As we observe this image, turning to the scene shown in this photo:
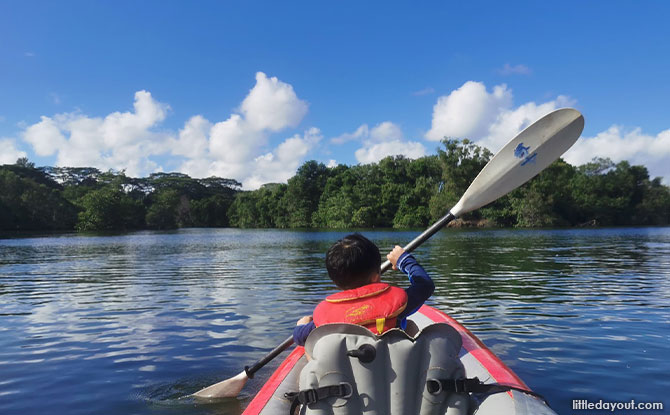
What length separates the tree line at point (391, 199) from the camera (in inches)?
2360

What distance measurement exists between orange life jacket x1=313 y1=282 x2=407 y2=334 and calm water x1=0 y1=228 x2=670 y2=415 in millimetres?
2184

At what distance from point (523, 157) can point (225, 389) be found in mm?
3320

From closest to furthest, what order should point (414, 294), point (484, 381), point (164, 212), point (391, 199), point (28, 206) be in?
1. point (414, 294)
2. point (484, 381)
3. point (28, 206)
4. point (391, 199)
5. point (164, 212)

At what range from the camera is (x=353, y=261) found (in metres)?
2.41

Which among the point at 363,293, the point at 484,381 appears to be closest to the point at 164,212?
the point at 484,381

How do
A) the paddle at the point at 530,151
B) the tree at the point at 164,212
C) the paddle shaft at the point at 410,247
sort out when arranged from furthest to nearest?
the tree at the point at 164,212
the paddle at the point at 530,151
the paddle shaft at the point at 410,247

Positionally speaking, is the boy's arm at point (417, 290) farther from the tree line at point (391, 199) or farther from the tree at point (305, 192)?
the tree at point (305, 192)

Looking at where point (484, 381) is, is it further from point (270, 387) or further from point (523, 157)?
point (523, 157)

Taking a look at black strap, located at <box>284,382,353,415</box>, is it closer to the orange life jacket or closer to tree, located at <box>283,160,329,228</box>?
the orange life jacket

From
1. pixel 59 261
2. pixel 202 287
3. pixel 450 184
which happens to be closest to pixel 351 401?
pixel 202 287

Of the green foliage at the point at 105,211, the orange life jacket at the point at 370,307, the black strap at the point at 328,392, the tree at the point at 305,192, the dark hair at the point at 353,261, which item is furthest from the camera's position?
the tree at the point at 305,192

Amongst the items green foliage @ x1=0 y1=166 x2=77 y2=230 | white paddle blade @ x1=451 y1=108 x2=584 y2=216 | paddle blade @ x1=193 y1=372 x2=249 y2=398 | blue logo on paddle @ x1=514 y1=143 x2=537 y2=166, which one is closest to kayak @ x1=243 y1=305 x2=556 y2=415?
paddle blade @ x1=193 y1=372 x2=249 y2=398

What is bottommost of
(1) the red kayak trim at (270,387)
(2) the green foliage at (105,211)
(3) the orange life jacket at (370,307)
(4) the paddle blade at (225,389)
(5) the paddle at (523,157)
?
(4) the paddle blade at (225,389)

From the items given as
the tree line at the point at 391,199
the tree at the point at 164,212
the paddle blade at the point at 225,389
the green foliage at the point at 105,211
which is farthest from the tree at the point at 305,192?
the paddle blade at the point at 225,389
